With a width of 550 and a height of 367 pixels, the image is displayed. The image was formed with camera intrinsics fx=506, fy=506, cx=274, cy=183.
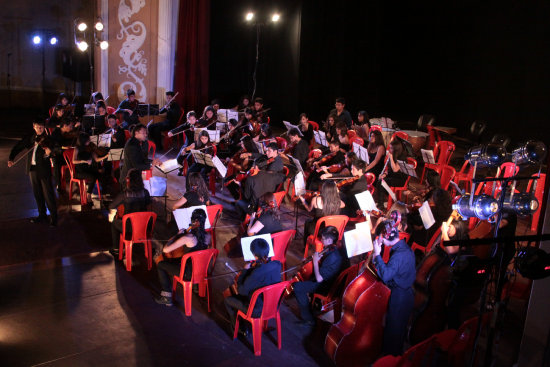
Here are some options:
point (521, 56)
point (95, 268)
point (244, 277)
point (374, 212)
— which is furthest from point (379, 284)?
point (521, 56)

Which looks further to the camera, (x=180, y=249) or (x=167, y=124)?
(x=167, y=124)

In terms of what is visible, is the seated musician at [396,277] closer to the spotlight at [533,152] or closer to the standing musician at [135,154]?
the spotlight at [533,152]

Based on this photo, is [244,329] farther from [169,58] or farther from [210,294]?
[169,58]

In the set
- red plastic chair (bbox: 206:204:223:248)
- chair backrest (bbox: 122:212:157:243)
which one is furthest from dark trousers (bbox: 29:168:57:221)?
red plastic chair (bbox: 206:204:223:248)

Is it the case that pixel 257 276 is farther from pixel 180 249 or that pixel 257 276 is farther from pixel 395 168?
pixel 395 168

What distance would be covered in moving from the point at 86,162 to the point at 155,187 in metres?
1.66

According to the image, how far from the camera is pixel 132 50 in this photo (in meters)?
13.1

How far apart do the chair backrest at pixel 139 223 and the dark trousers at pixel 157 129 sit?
20.3 feet

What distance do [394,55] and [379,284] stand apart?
11431mm

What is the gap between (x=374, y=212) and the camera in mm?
5934

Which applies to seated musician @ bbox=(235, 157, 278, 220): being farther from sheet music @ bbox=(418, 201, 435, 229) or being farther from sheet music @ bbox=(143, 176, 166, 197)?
sheet music @ bbox=(418, 201, 435, 229)

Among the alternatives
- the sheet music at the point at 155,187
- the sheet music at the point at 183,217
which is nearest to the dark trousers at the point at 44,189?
the sheet music at the point at 155,187

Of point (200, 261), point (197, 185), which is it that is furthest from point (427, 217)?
point (197, 185)

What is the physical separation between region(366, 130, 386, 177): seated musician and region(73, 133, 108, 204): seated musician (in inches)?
163
